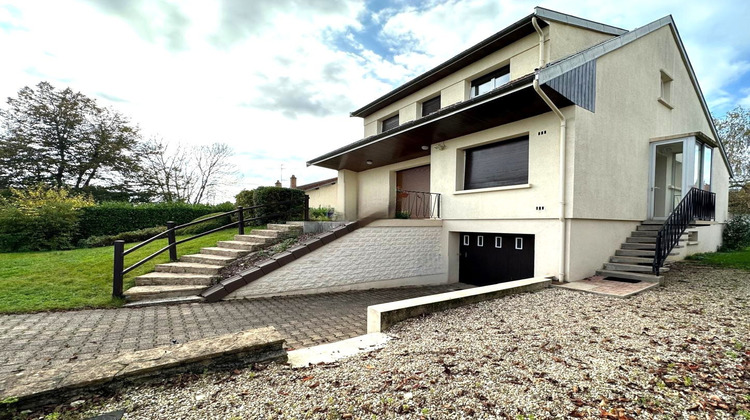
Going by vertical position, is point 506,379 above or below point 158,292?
above

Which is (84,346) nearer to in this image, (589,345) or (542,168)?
(589,345)

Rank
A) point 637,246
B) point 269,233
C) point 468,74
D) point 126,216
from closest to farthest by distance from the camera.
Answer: point 637,246, point 269,233, point 468,74, point 126,216

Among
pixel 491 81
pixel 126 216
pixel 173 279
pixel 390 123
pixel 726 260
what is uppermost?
pixel 491 81

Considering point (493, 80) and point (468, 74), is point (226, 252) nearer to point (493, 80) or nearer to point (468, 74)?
point (468, 74)

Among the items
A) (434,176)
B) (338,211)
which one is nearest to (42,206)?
(338,211)

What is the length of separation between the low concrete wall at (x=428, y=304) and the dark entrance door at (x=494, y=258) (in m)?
1.75

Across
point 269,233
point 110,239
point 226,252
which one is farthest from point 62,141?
point 269,233

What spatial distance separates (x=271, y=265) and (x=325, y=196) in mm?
11658

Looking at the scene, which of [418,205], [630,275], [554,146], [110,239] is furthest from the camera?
[110,239]

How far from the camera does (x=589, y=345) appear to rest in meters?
3.45

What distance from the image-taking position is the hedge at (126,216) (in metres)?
13.1

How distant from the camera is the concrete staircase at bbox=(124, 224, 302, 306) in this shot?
612 centimetres

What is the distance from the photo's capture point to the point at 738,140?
2072cm

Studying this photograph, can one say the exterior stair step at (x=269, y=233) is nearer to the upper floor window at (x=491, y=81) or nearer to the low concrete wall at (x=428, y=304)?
the low concrete wall at (x=428, y=304)
